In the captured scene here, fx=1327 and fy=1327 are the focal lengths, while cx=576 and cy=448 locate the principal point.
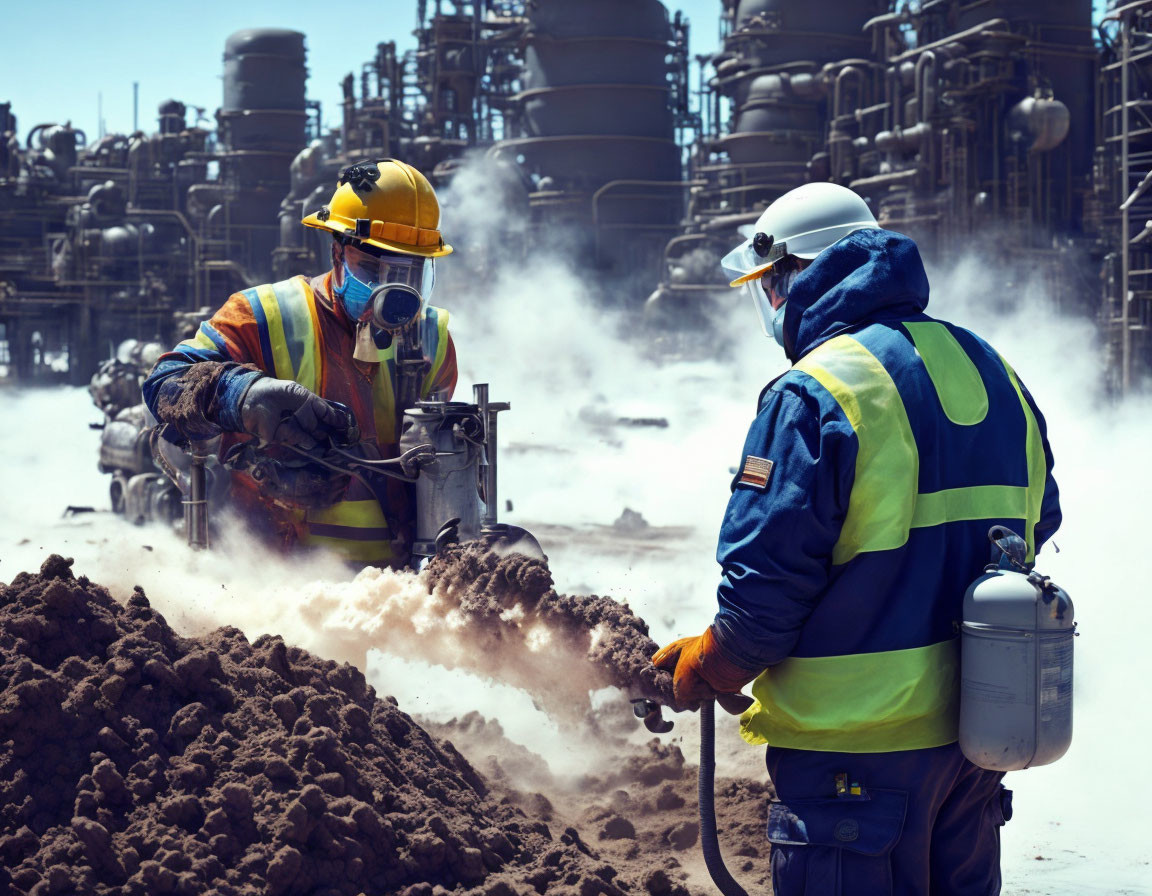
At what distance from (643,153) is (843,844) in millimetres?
27085

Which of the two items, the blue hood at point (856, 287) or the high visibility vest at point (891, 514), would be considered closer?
the high visibility vest at point (891, 514)

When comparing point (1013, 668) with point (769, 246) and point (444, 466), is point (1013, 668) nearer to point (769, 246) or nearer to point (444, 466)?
point (769, 246)

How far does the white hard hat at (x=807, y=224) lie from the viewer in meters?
3.04

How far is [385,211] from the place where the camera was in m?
4.43

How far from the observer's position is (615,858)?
4109 millimetres

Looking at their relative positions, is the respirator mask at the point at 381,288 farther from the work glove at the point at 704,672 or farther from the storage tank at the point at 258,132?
the storage tank at the point at 258,132

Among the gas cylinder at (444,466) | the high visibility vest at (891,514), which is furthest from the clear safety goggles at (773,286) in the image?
the gas cylinder at (444,466)

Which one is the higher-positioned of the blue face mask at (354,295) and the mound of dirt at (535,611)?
the blue face mask at (354,295)

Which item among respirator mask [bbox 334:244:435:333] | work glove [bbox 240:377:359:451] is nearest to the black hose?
work glove [bbox 240:377:359:451]

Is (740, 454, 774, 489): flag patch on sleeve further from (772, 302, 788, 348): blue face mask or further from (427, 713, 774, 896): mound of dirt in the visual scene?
(427, 713, 774, 896): mound of dirt

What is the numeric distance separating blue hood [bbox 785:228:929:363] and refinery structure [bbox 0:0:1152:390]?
1597 cm

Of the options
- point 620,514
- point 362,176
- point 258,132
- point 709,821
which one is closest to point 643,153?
point 258,132

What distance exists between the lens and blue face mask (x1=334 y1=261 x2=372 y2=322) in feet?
14.4

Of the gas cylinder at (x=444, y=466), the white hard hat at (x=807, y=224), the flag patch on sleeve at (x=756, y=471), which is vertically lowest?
the gas cylinder at (x=444, y=466)
